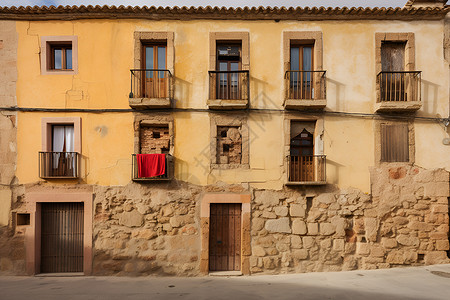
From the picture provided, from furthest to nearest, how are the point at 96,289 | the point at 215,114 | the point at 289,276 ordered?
the point at 215,114, the point at 289,276, the point at 96,289

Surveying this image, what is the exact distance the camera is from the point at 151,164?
722cm

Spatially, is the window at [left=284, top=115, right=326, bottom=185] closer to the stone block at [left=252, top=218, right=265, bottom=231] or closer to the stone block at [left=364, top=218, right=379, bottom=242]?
the stone block at [left=252, top=218, right=265, bottom=231]

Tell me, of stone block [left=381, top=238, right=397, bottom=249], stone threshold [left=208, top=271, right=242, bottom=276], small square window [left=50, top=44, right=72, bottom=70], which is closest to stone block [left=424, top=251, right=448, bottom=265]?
stone block [left=381, top=238, right=397, bottom=249]

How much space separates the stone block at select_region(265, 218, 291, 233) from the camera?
24.0 ft

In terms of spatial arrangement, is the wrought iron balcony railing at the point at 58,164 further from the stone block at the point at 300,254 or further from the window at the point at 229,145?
the stone block at the point at 300,254

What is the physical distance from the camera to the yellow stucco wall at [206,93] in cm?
743

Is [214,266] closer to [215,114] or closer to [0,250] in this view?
[215,114]

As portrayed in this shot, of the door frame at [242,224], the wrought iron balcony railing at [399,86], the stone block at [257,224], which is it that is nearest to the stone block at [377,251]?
the stone block at [257,224]

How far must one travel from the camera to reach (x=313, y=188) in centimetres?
739

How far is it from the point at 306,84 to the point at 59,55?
23.1 ft

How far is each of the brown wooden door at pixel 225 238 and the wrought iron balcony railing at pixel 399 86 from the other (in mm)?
5065

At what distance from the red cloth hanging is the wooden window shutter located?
5969 mm

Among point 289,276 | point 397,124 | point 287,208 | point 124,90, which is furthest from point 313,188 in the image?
point 124,90

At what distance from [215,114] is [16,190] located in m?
5.73
